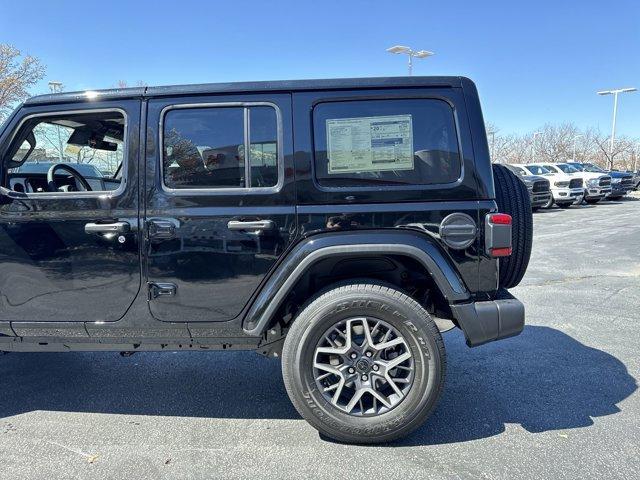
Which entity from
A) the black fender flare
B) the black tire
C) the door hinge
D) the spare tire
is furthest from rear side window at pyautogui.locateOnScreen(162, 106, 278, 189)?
the spare tire

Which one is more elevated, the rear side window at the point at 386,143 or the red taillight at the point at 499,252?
the rear side window at the point at 386,143

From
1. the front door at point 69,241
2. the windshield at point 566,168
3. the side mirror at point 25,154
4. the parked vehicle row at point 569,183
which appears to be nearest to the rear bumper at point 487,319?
the front door at point 69,241

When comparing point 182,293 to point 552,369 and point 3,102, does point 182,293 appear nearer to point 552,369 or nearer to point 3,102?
point 552,369

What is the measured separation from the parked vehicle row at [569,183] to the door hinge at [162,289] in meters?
15.6

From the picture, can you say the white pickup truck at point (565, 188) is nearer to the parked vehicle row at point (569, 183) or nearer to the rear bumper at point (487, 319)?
the parked vehicle row at point (569, 183)

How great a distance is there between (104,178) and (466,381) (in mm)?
3358

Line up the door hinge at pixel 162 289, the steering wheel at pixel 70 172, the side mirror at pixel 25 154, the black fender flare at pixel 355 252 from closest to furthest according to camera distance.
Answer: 1. the black fender flare at pixel 355 252
2. the door hinge at pixel 162 289
3. the side mirror at pixel 25 154
4. the steering wheel at pixel 70 172

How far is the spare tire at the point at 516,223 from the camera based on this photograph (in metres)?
2.91

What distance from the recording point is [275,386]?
11.2 feet

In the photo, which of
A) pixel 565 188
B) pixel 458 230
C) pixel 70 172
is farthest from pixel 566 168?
pixel 70 172

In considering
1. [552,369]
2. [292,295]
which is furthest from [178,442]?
[552,369]

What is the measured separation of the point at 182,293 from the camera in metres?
2.71

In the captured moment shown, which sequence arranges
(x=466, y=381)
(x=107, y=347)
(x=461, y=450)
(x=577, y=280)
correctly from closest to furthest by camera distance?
1. (x=461, y=450)
2. (x=107, y=347)
3. (x=466, y=381)
4. (x=577, y=280)

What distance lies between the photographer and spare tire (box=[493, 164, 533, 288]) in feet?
9.55
